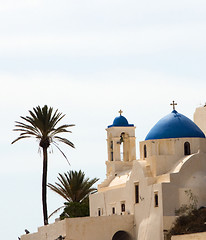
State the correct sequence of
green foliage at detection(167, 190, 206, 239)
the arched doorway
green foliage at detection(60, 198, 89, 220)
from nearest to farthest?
green foliage at detection(167, 190, 206, 239) < the arched doorway < green foliage at detection(60, 198, 89, 220)

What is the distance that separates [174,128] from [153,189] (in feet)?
16.2

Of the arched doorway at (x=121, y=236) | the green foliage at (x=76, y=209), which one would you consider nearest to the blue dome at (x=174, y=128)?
the arched doorway at (x=121, y=236)

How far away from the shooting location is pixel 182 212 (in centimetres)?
5875

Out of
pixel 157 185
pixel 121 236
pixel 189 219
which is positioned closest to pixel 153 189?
pixel 157 185

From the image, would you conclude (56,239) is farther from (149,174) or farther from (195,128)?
(195,128)

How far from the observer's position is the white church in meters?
59.3

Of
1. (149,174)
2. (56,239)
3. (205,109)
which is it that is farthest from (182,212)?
(205,109)

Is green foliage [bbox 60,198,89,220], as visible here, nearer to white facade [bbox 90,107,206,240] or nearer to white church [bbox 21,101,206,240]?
white facade [bbox 90,107,206,240]

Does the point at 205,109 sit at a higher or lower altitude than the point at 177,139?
higher

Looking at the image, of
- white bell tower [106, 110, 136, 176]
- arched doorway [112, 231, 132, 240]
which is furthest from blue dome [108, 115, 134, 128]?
arched doorway [112, 231, 132, 240]

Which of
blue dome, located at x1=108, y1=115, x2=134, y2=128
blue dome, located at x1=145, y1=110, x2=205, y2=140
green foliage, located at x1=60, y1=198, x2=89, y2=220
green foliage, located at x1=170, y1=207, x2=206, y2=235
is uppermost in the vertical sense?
blue dome, located at x1=108, y1=115, x2=134, y2=128

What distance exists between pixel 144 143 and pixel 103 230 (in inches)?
267

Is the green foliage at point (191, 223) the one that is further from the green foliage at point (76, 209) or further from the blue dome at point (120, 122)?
the green foliage at point (76, 209)

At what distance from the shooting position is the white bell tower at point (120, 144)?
6988 centimetres
